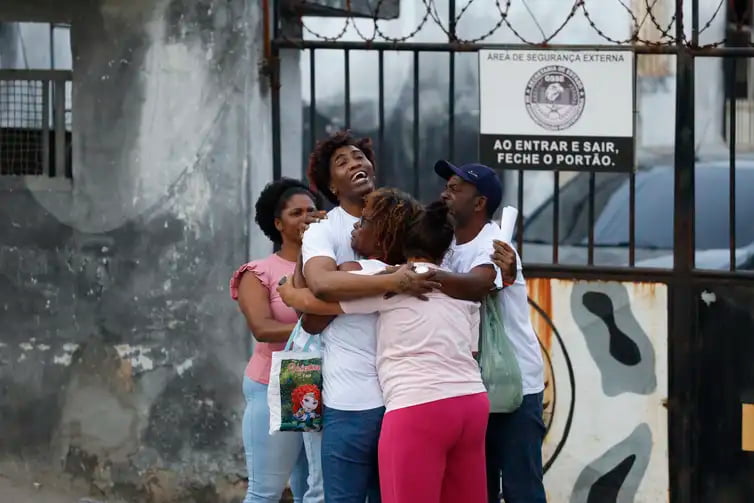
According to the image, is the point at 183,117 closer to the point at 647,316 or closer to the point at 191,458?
the point at 191,458

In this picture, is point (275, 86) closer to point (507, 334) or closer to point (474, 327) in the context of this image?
point (507, 334)

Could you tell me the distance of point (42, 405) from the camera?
19.0ft

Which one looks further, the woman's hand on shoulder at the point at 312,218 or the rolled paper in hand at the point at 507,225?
the woman's hand on shoulder at the point at 312,218

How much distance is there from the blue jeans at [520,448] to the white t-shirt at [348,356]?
1.97 feet

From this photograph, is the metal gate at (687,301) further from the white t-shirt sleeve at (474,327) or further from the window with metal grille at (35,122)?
the white t-shirt sleeve at (474,327)

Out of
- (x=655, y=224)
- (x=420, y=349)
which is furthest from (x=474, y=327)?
(x=655, y=224)

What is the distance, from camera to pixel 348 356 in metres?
3.94

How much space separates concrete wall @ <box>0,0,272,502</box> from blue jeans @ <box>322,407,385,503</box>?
5.81 ft

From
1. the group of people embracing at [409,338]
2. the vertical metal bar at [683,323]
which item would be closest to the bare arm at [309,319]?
the group of people embracing at [409,338]

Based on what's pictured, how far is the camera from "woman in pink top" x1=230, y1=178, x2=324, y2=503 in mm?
4543

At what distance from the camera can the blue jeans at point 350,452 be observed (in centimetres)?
388

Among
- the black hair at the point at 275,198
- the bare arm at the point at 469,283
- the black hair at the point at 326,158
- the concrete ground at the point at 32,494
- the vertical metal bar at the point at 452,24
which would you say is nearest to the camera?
the bare arm at the point at 469,283

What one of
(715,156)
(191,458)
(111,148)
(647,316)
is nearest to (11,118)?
(111,148)

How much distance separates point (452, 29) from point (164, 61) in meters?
1.31
